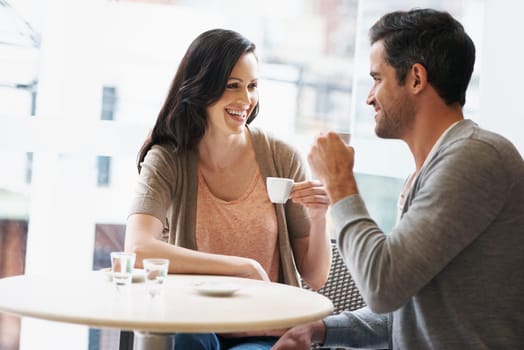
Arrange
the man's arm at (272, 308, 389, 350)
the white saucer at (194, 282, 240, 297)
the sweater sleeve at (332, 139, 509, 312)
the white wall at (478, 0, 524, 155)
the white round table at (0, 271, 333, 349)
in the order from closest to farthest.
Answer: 1. the white round table at (0, 271, 333, 349)
2. the sweater sleeve at (332, 139, 509, 312)
3. the white saucer at (194, 282, 240, 297)
4. the man's arm at (272, 308, 389, 350)
5. the white wall at (478, 0, 524, 155)

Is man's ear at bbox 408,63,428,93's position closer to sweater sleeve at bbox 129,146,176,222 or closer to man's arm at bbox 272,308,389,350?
man's arm at bbox 272,308,389,350

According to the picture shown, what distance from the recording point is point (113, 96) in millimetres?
2967

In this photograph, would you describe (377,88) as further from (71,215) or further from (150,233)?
(71,215)

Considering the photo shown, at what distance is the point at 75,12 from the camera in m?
2.91

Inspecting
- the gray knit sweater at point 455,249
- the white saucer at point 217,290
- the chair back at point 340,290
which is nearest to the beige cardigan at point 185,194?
the chair back at point 340,290

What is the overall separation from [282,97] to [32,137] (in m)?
0.98

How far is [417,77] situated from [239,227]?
0.79 m

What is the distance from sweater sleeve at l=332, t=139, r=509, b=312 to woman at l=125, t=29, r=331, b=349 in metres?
0.63

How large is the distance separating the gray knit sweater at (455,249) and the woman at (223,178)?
595mm

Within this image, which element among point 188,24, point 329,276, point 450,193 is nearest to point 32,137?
point 188,24

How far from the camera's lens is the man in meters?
1.50

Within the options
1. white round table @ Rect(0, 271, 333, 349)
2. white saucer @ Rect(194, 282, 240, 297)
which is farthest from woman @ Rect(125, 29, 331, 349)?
white saucer @ Rect(194, 282, 240, 297)

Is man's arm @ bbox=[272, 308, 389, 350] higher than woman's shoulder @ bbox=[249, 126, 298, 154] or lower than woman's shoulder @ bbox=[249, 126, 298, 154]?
lower

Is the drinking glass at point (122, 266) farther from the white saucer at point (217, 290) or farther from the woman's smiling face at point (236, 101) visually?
the woman's smiling face at point (236, 101)
